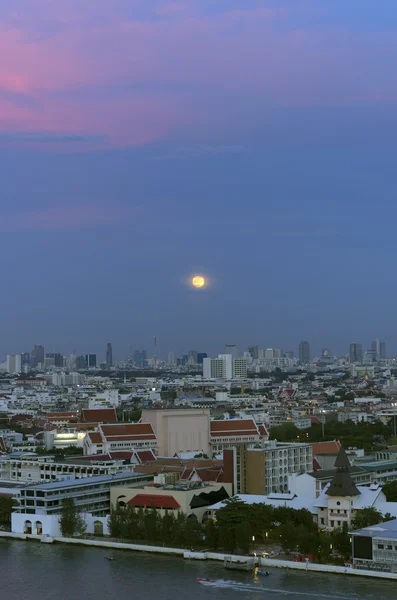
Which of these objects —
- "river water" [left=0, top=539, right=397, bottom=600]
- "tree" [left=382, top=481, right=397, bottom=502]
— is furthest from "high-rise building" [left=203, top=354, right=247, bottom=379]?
"river water" [left=0, top=539, right=397, bottom=600]

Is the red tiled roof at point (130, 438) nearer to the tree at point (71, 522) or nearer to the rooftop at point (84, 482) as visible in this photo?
the rooftop at point (84, 482)

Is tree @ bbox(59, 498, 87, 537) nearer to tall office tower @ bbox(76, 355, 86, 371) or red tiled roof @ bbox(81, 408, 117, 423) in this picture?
red tiled roof @ bbox(81, 408, 117, 423)

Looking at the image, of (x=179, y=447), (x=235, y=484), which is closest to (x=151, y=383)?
(x=179, y=447)

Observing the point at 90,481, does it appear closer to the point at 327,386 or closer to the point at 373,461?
the point at 373,461

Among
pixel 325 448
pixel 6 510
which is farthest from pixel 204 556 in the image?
pixel 325 448

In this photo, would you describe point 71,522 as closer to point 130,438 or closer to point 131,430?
point 130,438

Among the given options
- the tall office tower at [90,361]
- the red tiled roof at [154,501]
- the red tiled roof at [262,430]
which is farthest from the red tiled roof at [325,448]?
the tall office tower at [90,361]
